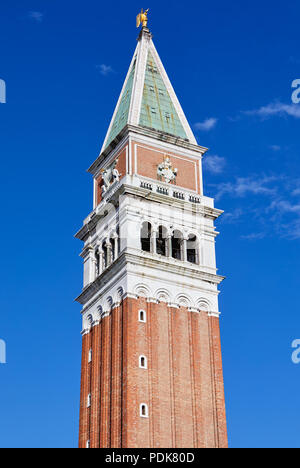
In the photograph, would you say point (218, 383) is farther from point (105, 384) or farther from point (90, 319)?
point (90, 319)

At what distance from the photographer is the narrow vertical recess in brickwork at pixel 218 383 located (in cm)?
6812

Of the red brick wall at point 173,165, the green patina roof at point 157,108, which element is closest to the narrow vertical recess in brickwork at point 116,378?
the red brick wall at point 173,165

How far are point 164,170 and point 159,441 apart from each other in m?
25.3

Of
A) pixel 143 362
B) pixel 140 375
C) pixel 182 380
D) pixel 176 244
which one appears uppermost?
pixel 176 244

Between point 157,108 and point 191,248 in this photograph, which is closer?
point 191,248

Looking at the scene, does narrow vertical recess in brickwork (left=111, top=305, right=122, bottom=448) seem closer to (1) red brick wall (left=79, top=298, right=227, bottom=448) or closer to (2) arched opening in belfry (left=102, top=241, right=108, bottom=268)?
(1) red brick wall (left=79, top=298, right=227, bottom=448)

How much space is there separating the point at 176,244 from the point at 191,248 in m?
1.40

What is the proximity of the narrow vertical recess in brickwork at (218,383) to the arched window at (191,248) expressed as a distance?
6.22 m

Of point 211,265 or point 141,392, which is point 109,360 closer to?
point 141,392

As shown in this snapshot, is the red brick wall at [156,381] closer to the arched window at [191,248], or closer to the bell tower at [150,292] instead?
the bell tower at [150,292]

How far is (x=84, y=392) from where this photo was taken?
72812 mm

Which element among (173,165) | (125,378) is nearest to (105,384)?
(125,378)

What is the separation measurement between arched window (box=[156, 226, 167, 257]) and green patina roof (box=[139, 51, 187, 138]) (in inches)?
440
